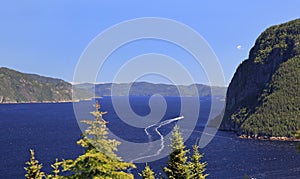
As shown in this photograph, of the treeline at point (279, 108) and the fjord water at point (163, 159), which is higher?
the treeline at point (279, 108)

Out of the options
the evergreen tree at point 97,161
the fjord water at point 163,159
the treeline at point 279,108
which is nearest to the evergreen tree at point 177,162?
the evergreen tree at point 97,161

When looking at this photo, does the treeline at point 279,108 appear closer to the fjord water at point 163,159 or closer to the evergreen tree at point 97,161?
the fjord water at point 163,159

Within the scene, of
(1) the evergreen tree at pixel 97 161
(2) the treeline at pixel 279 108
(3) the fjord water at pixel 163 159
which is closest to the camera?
(1) the evergreen tree at pixel 97 161

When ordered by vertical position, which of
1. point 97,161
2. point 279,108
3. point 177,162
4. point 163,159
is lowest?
point 177,162

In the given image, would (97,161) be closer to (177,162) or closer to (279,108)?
(177,162)

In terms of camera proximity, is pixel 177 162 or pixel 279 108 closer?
pixel 177 162

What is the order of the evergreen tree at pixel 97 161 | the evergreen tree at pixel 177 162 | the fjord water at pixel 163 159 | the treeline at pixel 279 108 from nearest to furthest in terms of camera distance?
the evergreen tree at pixel 97 161
the evergreen tree at pixel 177 162
the fjord water at pixel 163 159
the treeline at pixel 279 108

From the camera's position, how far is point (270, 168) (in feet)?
274

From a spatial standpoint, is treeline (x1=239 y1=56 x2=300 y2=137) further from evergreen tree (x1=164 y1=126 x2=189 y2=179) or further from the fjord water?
evergreen tree (x1=164 y1=126 x2=189 y2=179)

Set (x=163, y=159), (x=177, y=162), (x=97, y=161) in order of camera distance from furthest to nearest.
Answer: (x=163, y=159) → (x=177, y=162) → (x=97, y=161)

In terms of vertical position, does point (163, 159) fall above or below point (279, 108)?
below

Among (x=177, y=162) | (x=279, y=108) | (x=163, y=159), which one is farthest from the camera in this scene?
(x=279, y=108)

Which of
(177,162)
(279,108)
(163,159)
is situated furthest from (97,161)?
(279,108)

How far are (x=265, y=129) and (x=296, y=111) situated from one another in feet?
79.0
